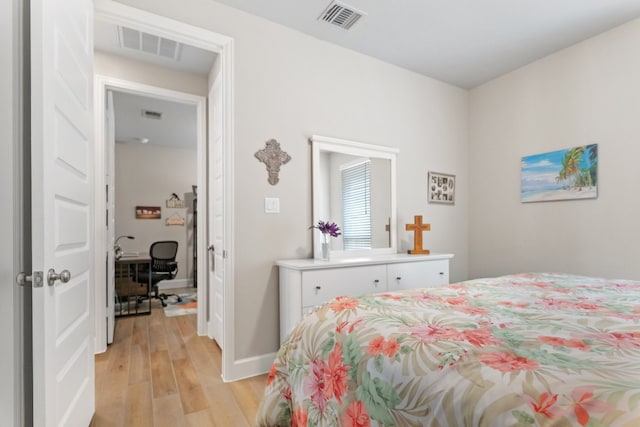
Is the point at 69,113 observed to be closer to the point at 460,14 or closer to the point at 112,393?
the point at 112,393

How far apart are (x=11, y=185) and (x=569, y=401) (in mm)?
1732

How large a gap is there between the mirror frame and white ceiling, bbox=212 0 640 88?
2.91 feet

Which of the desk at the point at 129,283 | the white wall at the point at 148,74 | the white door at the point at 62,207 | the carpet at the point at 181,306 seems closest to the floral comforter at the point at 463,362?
the white door at the point at 62,207

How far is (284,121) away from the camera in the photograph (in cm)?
Result: 259

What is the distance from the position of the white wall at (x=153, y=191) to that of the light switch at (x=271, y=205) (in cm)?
432

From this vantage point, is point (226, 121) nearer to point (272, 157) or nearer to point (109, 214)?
point (272, 157)

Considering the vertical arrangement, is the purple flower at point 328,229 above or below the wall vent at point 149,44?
below

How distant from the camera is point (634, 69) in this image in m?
2.51

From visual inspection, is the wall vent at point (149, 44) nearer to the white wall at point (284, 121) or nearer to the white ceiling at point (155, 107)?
the white ceiling at point (155, 107)

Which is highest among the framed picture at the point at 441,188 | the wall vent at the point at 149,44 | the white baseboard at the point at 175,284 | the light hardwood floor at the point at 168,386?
the wall vent at the point at 149,44

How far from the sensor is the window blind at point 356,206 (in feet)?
9.44

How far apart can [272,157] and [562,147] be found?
2.66m

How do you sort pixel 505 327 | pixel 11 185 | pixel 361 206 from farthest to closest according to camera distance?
pixel 361 206 < pixel 11 185 < pixel 505 327

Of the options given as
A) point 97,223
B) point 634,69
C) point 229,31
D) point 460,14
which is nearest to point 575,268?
point 634,69
